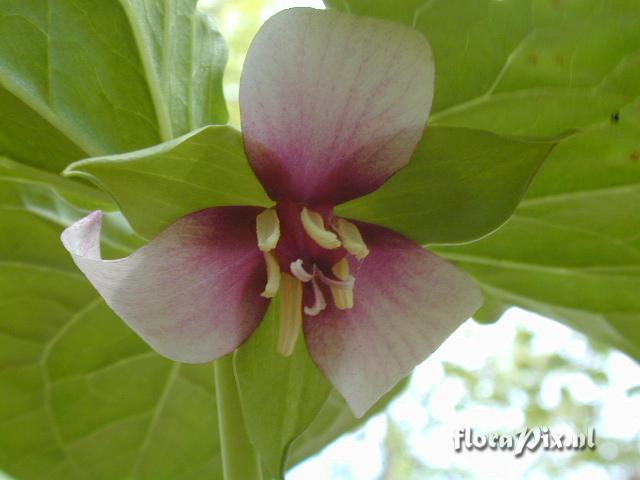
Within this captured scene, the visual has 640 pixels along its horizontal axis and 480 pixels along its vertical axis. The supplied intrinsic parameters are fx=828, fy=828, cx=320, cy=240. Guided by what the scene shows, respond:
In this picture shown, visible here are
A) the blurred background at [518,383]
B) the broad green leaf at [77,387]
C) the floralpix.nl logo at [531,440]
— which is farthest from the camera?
the blurred background at [518,383]

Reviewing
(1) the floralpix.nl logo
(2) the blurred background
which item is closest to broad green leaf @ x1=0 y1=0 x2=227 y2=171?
(1) the floralpix.nl logo

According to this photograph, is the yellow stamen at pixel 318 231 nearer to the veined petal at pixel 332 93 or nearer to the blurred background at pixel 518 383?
the veined petal at pixel 332 93

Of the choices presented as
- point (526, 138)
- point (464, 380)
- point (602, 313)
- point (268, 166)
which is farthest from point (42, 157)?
point (464, 380)

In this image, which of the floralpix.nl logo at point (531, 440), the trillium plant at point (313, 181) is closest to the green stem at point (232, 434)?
the trillium plant at point (313, 181)

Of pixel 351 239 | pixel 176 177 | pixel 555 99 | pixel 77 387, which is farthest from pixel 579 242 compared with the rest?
pixel 77 387

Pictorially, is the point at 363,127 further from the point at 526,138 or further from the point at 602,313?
the point at 602,313

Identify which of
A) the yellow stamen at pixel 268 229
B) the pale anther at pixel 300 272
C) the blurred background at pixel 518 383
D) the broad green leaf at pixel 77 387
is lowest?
the blurred background at pixel 518 383

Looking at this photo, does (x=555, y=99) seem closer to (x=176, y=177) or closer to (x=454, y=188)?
(x=454, y=188)
